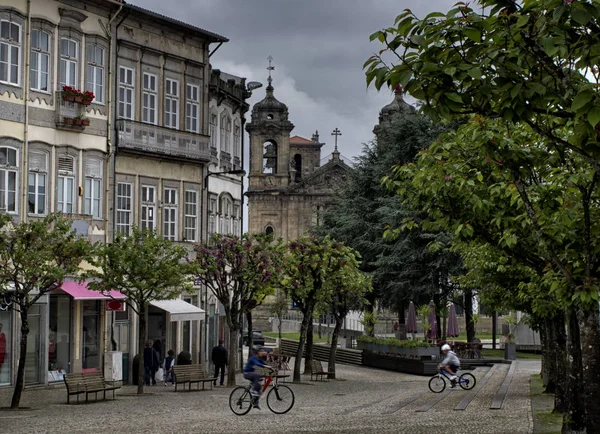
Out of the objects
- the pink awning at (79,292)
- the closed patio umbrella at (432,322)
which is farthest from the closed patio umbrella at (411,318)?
the pink awning at (79,292)

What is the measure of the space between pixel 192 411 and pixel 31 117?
1184 centimetres

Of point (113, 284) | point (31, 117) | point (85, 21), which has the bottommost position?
point (113, 284)

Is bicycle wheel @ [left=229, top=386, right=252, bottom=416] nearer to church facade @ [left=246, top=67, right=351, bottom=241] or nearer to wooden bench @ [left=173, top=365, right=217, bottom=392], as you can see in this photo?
wooden bench @ [left=173, top=365, right=217, bottom=392]

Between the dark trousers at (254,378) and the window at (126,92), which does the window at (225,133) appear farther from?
the dark trousers at (254,378)

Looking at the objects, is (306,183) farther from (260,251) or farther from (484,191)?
(484,191)

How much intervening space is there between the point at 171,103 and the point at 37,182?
25.4 ft

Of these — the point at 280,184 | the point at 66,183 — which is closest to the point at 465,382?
the point at 66,183

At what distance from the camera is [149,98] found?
38125 millimetres

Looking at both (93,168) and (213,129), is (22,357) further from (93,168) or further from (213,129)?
(213,129)

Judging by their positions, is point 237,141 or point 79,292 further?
point 237,141

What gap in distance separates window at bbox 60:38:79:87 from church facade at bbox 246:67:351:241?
6665 cm

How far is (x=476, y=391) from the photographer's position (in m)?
32.6

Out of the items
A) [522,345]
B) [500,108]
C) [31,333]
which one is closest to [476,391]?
[31,333]

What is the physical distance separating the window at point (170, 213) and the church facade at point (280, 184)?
61.8 m
